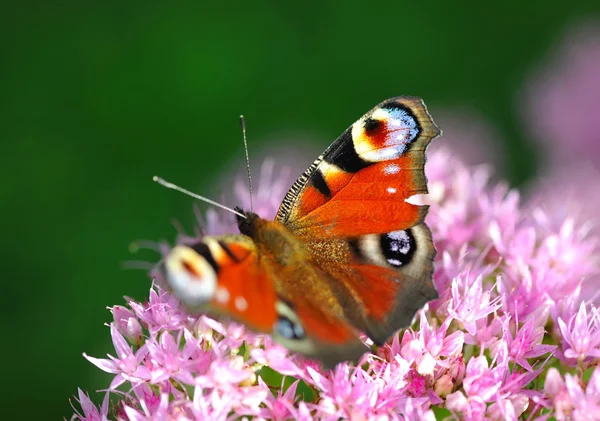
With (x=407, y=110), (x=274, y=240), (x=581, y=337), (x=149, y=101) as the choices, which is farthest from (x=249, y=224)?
(x=149, y=101)

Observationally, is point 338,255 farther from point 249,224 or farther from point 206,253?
point 206,253

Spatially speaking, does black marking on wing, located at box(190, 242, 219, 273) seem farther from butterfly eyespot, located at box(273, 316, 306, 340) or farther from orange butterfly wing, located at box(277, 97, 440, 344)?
orange butterfly wing, located at box(277, 97, 440, 344)

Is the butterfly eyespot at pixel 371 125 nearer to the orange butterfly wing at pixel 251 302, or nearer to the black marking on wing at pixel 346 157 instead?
the black marking on wing at pixel 346 157

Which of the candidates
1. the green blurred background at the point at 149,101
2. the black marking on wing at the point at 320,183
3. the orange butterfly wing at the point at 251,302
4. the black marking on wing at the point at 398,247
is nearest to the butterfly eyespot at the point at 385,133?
the black marking on wing at the point at 320,183

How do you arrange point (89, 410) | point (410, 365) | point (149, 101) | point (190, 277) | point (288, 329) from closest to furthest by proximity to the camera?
1. point (190, 277)
2. point (288, 329)
3. point (410, 365)
4. point (89, 410)
5. point (149, 101)

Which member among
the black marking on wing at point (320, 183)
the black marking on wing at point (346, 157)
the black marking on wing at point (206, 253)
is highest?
the black marking on wing at point (346, 157)

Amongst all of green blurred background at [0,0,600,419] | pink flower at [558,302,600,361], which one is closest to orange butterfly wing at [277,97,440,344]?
pink flower at [558,302,600,361]

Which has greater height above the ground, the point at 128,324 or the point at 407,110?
the point at 407,110
